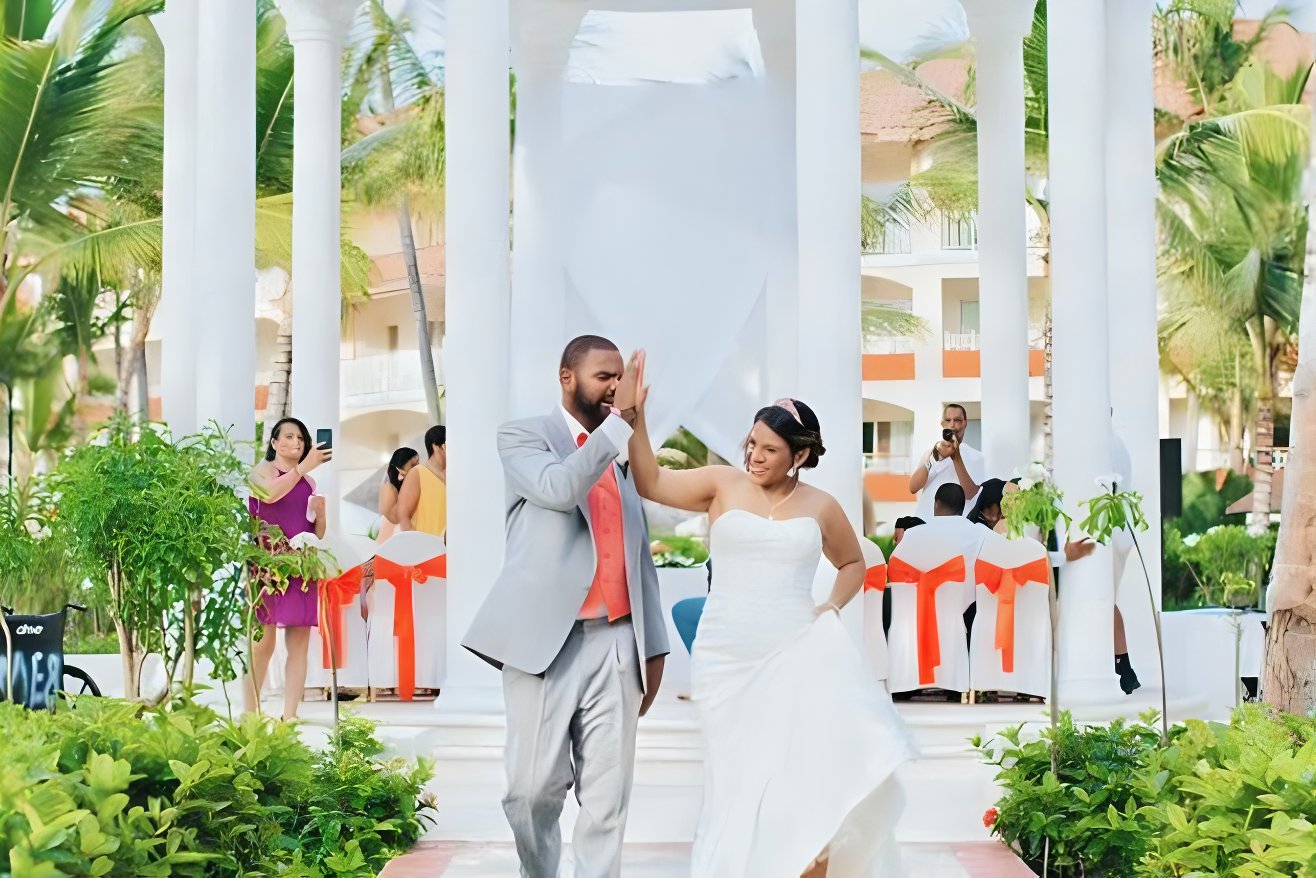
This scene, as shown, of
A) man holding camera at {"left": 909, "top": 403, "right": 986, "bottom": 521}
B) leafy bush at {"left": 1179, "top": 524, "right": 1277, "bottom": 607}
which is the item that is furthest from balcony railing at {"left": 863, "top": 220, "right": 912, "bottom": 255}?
man holding camera at {"left": 909, "top": 403, "right": 986, "bottom": 521}

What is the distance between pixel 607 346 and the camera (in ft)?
18.4

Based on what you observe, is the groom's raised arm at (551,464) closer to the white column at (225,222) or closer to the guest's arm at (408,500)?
the white column at (225,222)

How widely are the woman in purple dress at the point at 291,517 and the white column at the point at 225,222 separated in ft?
2.18

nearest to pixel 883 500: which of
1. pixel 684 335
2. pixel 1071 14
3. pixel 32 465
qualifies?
pixel 32 465

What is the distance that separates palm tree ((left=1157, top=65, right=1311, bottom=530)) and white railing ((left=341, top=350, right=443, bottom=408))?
18.5m

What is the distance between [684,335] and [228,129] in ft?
13.4

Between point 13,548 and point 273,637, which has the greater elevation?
point 13,548

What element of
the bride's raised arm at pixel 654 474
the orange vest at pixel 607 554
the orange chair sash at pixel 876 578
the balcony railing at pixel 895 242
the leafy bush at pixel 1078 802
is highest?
the balcony railing at pixel 895 242

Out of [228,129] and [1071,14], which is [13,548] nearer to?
[228,129]

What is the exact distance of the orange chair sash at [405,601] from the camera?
10453 millimetres

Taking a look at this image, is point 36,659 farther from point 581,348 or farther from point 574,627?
point 581,348

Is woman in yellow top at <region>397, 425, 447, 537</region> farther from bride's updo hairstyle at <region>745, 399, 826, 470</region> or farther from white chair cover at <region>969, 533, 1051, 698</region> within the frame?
bride's updo hairstyle at <region>745, 399, 826, 470</region>

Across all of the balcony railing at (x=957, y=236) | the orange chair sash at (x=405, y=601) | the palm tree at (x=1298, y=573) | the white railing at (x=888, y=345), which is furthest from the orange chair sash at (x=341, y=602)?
the balcony railing at (x=957, y=236)

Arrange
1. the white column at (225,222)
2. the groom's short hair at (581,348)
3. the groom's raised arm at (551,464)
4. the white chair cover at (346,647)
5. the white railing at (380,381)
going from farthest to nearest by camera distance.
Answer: the white railing at (380,381) < the white chair cover at (346,647) < the white column at (225,222) < the groom's short hair at (581,348) < the groom's raised arm at (551,464)
